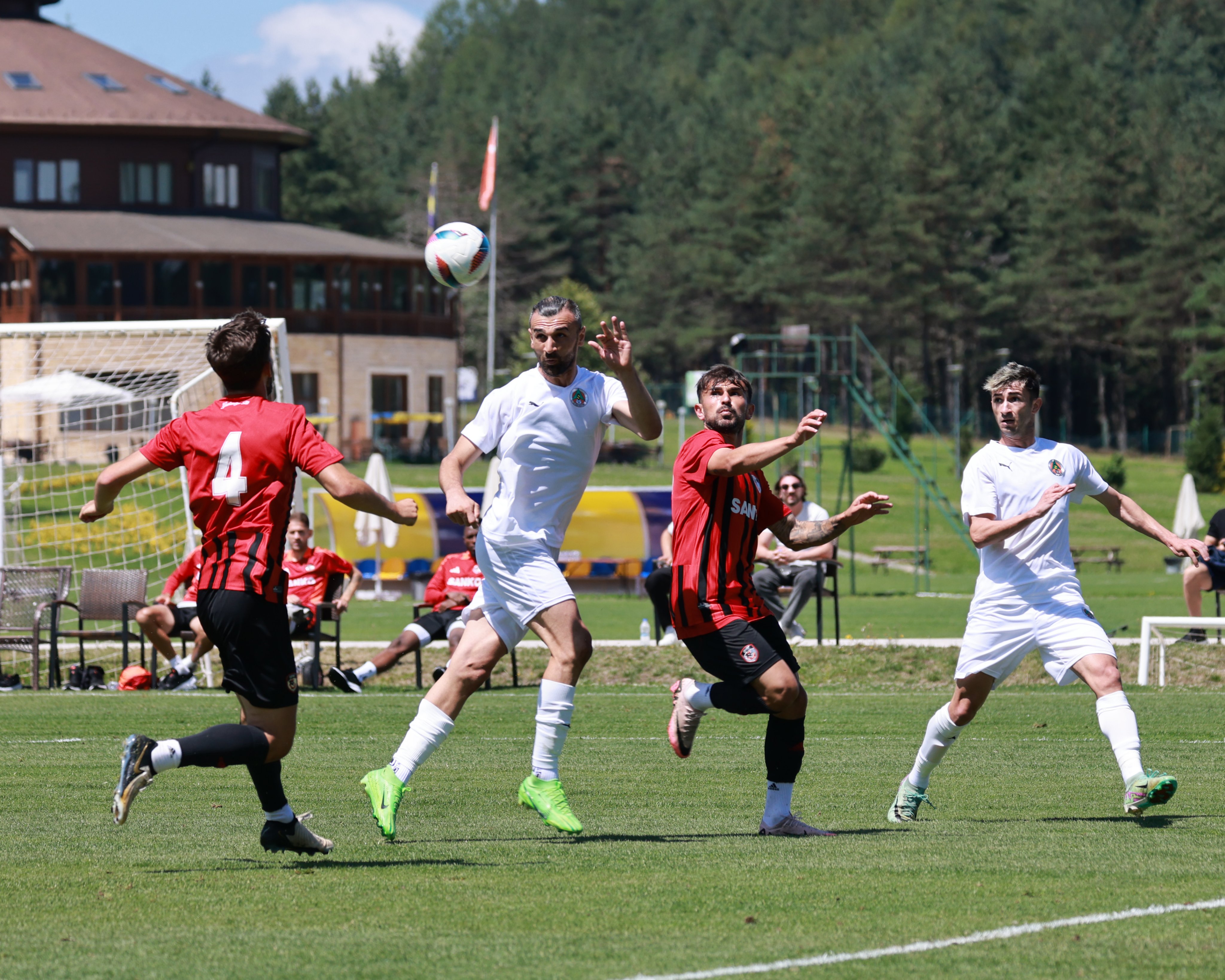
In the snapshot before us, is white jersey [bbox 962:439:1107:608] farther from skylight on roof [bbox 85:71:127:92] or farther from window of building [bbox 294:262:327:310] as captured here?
skylight on roof [bbox 85:71:127:92]

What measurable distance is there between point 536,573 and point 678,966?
247 centimetres

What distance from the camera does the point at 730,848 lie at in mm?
6605

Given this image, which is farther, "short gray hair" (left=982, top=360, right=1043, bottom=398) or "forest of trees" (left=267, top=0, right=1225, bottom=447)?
"forest of trees" (left=267, top=0, right=1225, bottom=447)

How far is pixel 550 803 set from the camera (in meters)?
6.85

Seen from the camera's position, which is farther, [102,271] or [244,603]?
[102,271]

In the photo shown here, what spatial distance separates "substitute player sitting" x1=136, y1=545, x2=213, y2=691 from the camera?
15.3 meters

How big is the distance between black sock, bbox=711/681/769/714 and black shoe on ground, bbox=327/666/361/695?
793cm

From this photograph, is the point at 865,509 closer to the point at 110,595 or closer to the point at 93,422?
the point at 110,595

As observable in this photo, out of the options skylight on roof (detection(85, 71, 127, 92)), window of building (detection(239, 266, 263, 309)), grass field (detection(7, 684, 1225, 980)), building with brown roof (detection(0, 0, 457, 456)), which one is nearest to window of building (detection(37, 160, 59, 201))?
building with brown roof (detection(0, 0, 457, 456))

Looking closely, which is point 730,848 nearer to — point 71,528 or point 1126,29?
point 71,528

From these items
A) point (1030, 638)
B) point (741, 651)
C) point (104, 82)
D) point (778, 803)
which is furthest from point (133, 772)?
point (104, 82)

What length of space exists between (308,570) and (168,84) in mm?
59041

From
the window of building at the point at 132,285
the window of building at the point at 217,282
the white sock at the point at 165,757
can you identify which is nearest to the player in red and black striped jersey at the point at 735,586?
the white sock at the point at 165,757

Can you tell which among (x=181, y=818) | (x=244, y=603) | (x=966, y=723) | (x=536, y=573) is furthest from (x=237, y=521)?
(x=966, y=723)
